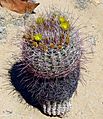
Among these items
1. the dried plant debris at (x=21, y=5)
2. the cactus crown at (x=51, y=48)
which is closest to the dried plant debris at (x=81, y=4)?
the dried plant debris at (x=21, y=5)

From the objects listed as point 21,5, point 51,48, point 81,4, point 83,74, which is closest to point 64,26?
point 51,48

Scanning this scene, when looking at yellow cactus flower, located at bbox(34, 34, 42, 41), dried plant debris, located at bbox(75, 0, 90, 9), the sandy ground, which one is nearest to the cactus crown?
yellow cactus flower, located at bbox(34, 34, 42, 41)

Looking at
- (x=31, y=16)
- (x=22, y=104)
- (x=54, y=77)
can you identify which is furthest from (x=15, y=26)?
(x=54, y=77)

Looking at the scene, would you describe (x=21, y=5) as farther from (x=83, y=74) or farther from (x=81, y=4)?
(x=83, y=74)

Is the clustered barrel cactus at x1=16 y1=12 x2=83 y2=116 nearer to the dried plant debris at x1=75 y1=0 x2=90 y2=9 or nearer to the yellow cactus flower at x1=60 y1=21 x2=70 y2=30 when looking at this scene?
the yellow cactus flower at x1=60 y1=21 x2=70 y2=30

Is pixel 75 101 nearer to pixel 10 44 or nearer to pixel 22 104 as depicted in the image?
pixel 22 104

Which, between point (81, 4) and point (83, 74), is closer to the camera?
point (83, 74)
